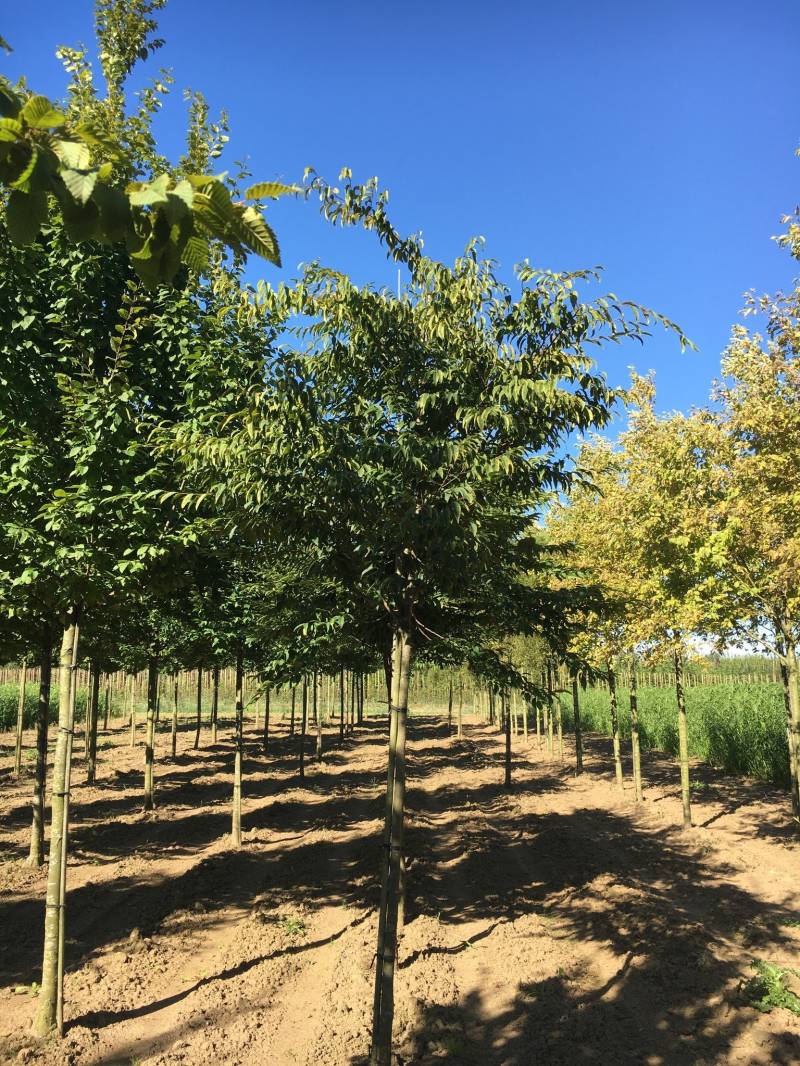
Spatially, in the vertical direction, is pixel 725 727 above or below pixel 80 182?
below

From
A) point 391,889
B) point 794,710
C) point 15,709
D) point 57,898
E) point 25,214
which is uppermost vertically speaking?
point 25,214

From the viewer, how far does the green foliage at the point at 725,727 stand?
63.5 ft

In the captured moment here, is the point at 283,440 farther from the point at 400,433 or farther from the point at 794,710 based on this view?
the point at 794,710

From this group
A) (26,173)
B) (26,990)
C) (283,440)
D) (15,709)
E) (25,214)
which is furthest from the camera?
(15,709)

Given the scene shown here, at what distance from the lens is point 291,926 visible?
8.45 meters

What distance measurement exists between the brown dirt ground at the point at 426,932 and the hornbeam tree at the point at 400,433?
6.90 ft

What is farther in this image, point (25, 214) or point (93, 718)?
point (93, 718)

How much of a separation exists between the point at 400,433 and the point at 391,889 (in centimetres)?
340

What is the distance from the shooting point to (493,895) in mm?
9766

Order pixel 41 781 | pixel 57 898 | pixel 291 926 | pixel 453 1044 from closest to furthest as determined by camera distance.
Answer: pixel 453 1044 → pixel 57 898 → pixel 291 926 → pixel 41 781

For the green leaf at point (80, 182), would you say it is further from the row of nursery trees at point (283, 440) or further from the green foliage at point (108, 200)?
the row of nursery trees at point (283, 440)

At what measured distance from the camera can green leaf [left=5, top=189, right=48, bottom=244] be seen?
1546 millimetres

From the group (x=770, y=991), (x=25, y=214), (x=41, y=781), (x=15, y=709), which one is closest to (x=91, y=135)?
(x=25, y=214)

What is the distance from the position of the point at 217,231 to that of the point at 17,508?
5241 mm
